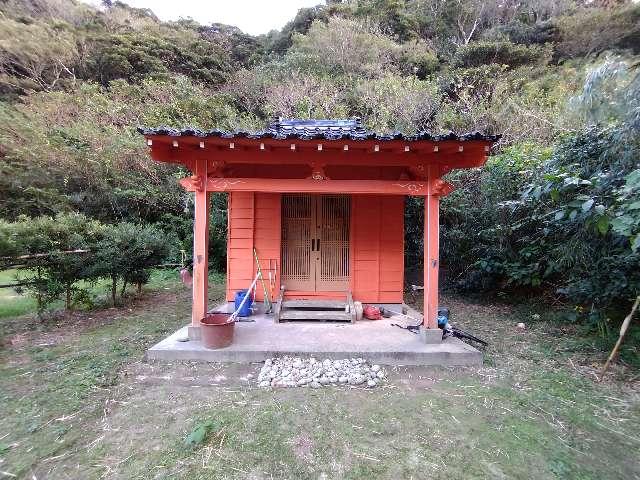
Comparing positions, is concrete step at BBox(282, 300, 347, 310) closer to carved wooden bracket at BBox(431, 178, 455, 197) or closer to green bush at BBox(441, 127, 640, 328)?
carved wooden bracket at BBox(431, 178, 455, 197)

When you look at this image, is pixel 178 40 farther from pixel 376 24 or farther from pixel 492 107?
pixel 492 107

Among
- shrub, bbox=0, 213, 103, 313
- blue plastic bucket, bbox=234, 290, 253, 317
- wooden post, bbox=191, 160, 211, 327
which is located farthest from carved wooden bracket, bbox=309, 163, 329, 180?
shrub, bbox=0, 213, 103, 313

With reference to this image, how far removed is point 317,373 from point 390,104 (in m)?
10.2

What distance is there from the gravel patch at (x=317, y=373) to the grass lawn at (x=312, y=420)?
0.43 ft

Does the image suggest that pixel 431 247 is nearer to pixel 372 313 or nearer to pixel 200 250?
pixel 372 313

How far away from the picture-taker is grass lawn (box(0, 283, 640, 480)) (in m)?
2.31

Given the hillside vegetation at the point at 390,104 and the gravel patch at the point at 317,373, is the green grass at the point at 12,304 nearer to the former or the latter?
the hillside vegetation at the point at 390,104

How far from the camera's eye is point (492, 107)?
1134cm

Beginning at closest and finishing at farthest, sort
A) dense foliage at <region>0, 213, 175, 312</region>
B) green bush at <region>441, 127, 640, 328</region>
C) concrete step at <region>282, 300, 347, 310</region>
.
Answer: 1. green bush at <region>441, 127, 640, 328</region>
2. dense foliage at <region>0, 213, 175, 312</region>
3. concrete step at <region>282, 300, 347, 310</region>

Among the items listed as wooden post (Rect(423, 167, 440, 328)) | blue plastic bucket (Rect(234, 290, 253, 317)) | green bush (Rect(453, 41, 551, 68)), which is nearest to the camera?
wooden post (Rect(423, 167, 440, 328))

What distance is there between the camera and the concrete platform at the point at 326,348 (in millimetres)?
4012

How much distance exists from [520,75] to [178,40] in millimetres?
16266

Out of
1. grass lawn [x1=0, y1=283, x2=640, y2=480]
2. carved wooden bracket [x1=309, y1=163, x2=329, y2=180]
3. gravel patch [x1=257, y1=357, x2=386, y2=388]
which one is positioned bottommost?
grass lawn [x1=0, y1=283, x2=640, y2=480]

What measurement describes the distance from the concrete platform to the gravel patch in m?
0.13
